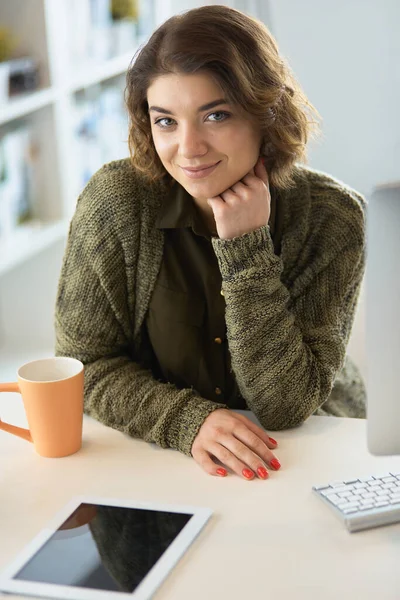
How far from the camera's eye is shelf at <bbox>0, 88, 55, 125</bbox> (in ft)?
6.99

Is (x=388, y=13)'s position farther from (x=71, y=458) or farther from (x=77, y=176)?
(x=71, y=458)

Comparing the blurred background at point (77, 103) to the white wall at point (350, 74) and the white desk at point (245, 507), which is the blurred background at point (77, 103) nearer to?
the white wall at point (350, 74)

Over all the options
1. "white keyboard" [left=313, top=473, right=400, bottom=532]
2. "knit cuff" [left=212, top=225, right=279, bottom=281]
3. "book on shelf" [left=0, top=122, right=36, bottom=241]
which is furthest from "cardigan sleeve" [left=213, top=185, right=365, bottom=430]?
"book on shelf" [left=0, top=122, right=36, bottom=241]

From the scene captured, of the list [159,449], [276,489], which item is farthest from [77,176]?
[276,489]

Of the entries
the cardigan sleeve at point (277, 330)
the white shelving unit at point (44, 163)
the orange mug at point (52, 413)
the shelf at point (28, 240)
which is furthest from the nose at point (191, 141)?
the shelf at point (28, 240)

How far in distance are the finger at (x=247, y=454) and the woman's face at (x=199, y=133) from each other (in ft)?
1.33

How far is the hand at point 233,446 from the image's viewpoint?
1.09 m

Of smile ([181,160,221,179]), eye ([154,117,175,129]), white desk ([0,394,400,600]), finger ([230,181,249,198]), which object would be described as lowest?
white desk ([0,394,400,600])

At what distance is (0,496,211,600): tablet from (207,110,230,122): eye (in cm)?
59

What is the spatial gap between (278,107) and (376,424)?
64 centimetres

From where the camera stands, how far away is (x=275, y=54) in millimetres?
1351

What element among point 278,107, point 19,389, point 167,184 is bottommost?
point 19,389

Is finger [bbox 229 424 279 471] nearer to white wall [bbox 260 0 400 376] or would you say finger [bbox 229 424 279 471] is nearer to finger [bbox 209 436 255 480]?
finger [bbox 209 436 255 480]

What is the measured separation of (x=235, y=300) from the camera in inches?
48.6
